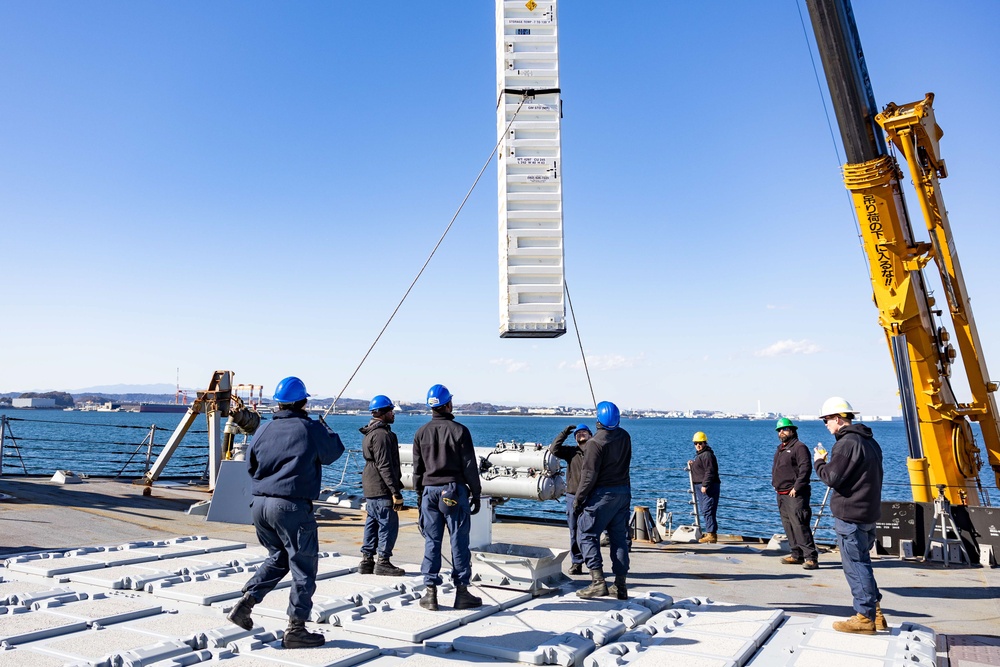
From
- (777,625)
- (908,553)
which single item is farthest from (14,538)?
(908,553)

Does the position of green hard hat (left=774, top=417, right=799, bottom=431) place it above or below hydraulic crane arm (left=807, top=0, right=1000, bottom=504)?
below

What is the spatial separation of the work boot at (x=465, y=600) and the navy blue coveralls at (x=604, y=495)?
1.15 meters

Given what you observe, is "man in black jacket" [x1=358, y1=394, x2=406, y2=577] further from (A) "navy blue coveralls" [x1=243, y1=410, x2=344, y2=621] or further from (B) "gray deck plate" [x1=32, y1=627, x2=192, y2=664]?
(B) "gray deck plate" [x1=32, y1=627, x2=192, y2=664]

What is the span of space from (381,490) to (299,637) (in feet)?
9.10

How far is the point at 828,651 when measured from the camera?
4969mm

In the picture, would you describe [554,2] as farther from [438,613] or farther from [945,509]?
[945,509]

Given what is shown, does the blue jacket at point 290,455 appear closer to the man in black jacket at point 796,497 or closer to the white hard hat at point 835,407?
the white hard hat at point 835,407

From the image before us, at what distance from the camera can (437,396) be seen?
21.1 ft

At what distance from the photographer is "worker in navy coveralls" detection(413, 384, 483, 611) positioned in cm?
603

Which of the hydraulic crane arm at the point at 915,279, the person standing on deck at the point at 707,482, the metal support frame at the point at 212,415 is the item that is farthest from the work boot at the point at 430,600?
the metal support frame at the point at 212,415

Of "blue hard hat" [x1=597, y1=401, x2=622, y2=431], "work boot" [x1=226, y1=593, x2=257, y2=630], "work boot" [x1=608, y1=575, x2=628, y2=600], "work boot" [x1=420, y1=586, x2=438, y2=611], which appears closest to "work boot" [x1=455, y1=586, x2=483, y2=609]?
"work boot" [x1=420, y1=586, x2=438, y2=611]

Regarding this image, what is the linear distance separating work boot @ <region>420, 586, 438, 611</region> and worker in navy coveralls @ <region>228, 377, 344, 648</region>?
1.12 meters

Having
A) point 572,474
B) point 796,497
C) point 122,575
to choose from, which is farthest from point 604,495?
point 122,575

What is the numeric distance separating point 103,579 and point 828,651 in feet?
19.7
